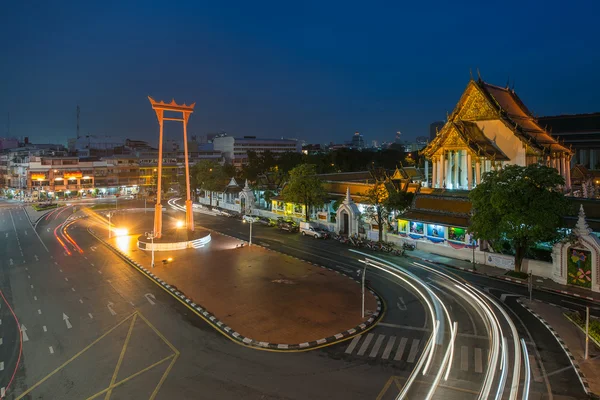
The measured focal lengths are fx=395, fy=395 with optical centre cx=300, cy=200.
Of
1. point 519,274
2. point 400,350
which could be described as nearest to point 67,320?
point 400,350

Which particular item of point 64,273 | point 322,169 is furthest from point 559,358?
point 322,169

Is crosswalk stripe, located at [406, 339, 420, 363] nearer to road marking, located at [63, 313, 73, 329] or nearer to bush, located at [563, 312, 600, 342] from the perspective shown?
bush, located at [563, 312, 600, 342]

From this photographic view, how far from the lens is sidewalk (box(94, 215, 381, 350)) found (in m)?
21.0

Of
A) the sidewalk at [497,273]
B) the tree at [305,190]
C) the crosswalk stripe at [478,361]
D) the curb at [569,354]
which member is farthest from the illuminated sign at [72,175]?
the crosswalk stripe at [478,361]

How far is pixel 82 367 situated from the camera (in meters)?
17.6

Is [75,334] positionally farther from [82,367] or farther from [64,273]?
[64,273]

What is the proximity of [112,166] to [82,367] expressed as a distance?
111 metres

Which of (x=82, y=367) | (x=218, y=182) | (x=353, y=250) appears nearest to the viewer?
(x=82, y=367)

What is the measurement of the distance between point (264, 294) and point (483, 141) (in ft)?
95.9

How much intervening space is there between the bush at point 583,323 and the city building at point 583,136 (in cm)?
5824

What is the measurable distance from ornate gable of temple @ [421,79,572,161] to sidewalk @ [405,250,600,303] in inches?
461

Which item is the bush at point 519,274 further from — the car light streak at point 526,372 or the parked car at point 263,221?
the parked car at point 263,221

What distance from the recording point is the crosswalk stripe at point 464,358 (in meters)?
17.1

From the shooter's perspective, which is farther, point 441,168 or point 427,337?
point 441,168
